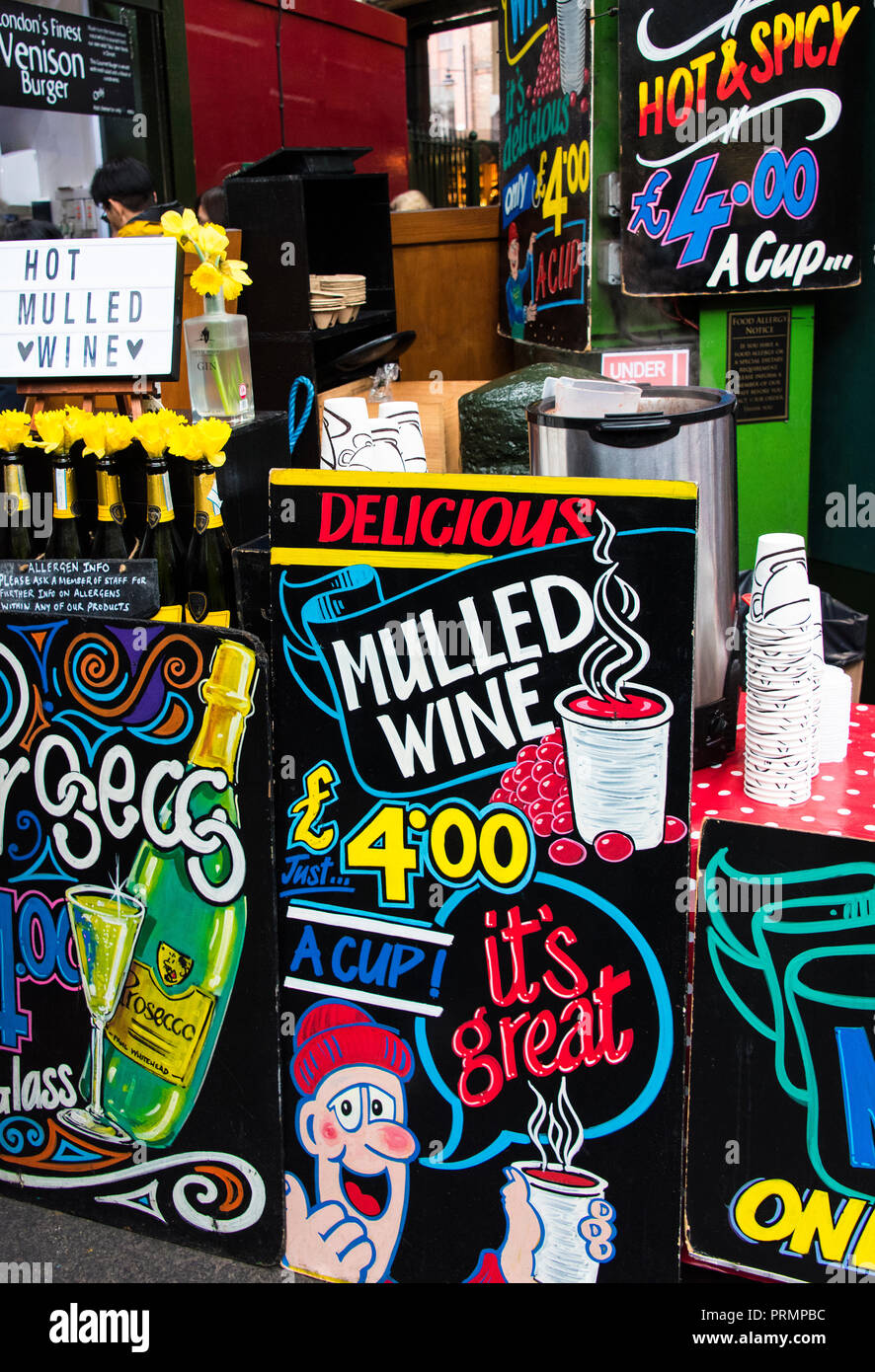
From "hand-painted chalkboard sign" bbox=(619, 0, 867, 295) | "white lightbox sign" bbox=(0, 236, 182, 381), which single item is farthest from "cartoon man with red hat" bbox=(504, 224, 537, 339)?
"white lightbox sign" bbox=(0, 236, 182, 381)

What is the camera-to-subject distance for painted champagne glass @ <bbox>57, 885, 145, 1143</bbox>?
204cm

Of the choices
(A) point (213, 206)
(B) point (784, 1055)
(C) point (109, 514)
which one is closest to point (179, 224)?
(C) point (109, 514)

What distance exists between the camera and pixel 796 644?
1758mm

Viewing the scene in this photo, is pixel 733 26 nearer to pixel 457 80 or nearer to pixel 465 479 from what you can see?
pixel 465 479

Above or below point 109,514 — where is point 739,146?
above

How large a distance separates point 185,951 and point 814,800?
1151mm

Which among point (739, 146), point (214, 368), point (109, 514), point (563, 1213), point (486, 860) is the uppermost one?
point (739, 146)

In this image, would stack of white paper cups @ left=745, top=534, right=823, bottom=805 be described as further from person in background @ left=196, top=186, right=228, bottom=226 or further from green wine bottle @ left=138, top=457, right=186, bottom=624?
person in background @ left=196, top=186, right=228, bottom=226

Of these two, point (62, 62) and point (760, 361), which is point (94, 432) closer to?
point (760, 361)

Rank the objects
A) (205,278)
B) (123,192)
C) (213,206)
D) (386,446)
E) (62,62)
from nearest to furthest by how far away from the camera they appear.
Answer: (205,278)
(386,446)
(213,206)
(123,192)
(62,62)

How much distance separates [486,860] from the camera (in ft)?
5.87

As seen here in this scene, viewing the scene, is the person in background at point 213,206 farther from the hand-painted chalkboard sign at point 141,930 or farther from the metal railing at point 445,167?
the metal railing at point 445,167
